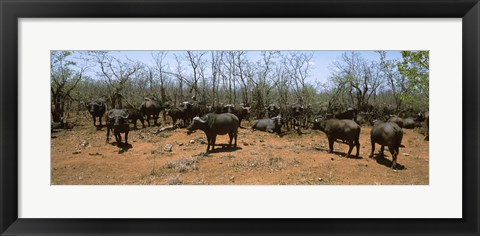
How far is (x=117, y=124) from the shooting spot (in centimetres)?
412

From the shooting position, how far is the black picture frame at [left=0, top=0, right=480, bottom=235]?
11.3ft

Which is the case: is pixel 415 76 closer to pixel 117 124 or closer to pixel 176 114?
pixel 176 114


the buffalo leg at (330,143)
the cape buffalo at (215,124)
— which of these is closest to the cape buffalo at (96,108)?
the cape buffalo at (215,124)

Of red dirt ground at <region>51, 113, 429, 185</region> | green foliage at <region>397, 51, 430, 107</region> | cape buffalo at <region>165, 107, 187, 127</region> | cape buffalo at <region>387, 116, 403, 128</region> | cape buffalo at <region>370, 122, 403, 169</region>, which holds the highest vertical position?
green foliage at <region>397, 51, 430, 107</region>

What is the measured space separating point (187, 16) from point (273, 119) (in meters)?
2.09

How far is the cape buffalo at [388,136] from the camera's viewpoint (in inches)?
161

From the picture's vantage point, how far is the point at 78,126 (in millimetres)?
4051

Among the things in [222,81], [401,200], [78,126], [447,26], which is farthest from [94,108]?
[447,26]

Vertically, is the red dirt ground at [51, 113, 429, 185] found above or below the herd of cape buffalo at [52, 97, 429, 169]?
below

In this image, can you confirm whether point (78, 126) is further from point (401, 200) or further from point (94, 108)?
point (401, 200)

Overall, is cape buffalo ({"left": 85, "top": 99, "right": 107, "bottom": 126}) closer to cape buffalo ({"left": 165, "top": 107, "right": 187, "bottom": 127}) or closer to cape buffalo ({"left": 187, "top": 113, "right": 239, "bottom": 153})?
cape buffalo ({"left": 165, "top": 107, "right": 187, "bottom": 127})

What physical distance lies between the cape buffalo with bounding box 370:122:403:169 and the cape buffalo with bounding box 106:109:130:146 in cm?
333

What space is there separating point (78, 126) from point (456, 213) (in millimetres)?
4776

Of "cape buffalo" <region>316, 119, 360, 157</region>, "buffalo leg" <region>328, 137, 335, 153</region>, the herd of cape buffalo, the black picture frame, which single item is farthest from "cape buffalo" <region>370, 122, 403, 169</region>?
the black picture frame
